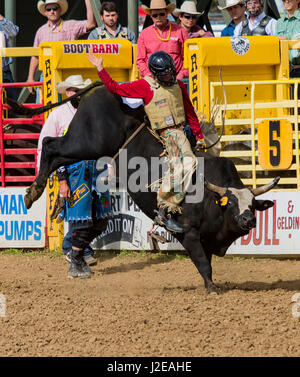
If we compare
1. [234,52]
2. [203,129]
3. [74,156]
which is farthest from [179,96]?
[234,52]

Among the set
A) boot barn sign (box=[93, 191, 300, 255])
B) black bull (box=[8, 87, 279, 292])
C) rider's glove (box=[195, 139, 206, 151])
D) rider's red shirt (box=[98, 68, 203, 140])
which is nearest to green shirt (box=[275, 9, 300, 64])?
boot barn sign (box=[93, 191, 300, 255])

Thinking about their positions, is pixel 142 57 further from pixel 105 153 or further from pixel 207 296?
pixel 207 296

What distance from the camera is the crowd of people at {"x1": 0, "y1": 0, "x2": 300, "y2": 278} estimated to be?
632cm

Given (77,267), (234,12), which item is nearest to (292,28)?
(234,12)

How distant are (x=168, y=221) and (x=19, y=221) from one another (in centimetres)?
315

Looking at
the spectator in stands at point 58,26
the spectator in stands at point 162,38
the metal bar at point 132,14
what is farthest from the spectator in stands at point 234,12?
the spectator in stands at point 58,26

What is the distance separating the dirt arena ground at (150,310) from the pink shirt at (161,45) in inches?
90.9

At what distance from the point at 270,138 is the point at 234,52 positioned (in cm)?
110

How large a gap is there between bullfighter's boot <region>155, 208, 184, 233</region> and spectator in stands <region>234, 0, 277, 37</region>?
3.52 m

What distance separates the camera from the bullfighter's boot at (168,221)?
639cm

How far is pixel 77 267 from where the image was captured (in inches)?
297

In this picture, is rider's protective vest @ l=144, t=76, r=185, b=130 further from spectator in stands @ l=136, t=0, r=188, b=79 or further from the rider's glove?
spectator in stands @ l=136, t=0, r=188, b=79

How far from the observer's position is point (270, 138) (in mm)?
8258

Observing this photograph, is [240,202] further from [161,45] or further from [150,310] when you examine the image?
[161,45]
